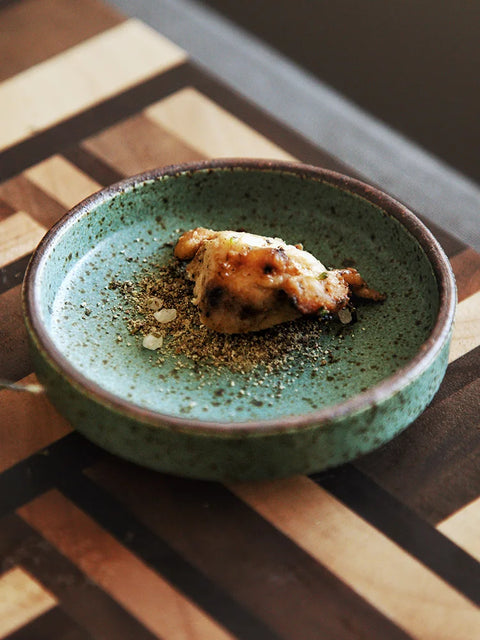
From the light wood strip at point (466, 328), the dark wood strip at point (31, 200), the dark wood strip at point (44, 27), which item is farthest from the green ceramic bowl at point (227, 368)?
the dark wood strip at point (44, 27)

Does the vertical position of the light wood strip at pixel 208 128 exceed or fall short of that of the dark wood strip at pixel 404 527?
it exceeds it

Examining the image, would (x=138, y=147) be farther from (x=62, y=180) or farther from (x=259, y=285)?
(x=259, y=285)

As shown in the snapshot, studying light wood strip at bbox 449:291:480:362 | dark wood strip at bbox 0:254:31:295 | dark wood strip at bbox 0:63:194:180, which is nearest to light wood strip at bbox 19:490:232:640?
dark wood strip at bbox 0:254:31:295

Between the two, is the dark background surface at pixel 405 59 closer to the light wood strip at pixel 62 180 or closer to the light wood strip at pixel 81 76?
the light wood strip at pixel 81 76

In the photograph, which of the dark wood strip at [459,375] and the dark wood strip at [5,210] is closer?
the dark wood strip at [459,375]

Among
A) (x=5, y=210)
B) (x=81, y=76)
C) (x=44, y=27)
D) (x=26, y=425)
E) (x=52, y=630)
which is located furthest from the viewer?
(x=44, y=27)

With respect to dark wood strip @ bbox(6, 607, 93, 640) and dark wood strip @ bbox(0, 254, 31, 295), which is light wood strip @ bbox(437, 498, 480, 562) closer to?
dark wood strip @ bbox(6, 607, 93, 640)

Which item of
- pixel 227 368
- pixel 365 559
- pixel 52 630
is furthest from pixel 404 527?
pixel 52 630
